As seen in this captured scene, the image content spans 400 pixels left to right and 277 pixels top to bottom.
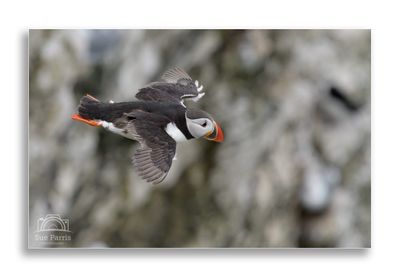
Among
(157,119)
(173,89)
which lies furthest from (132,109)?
(173,89)

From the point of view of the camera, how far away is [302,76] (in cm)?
520

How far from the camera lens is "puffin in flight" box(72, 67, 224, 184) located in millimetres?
4098

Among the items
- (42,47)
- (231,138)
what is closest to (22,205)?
(42,47)

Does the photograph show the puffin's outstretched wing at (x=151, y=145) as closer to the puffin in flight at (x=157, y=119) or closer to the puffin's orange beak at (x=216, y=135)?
the puffin in flight at (x=157, y=119)

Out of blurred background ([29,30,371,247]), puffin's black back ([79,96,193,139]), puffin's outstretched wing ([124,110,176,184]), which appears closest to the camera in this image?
puffin's outstretched wing ([124,110,176,184])

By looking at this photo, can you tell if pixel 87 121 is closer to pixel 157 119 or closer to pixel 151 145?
pixel 157 119

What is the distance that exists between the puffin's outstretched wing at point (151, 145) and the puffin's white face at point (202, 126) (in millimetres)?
190

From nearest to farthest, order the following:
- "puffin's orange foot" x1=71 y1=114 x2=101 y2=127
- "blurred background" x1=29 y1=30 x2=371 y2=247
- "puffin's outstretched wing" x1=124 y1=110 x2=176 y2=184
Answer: "puffin's outstretched wing" x1=124 y1=110 x2=176 y2=184 → "puffin's orange foot" x1=71 y1=114 x2=101 y2=127 → "blurred background" x1=29 y1=30 x2=371 y2=247
